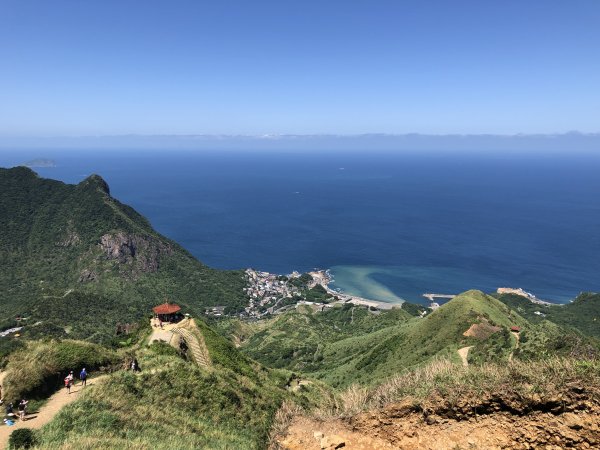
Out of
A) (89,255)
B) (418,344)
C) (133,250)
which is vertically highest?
(418,344)

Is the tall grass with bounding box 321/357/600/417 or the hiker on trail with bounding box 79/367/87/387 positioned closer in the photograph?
the tall grass with bounding box 321/357/600/417

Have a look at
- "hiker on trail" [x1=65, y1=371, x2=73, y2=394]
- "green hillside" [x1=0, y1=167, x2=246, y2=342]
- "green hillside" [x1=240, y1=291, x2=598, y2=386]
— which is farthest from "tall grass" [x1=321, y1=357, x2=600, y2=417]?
"green hillside" [x1=0, y1=167, x2=246, y2=342]

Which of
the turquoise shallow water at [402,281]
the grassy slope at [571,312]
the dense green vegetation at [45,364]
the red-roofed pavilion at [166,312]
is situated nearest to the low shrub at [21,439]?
the dense green vegetation at [45,364]

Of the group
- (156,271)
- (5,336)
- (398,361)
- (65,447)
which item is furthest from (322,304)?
(65,447)

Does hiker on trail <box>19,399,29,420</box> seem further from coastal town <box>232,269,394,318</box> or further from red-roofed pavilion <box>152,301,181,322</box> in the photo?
coastal town <box>232,269,394,318</box>

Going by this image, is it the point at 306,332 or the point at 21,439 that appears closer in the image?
the point at 21,439

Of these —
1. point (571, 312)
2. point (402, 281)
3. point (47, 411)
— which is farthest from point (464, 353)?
point (402, 281)

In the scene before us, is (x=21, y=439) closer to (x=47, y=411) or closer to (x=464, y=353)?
(x=47, y=411)
